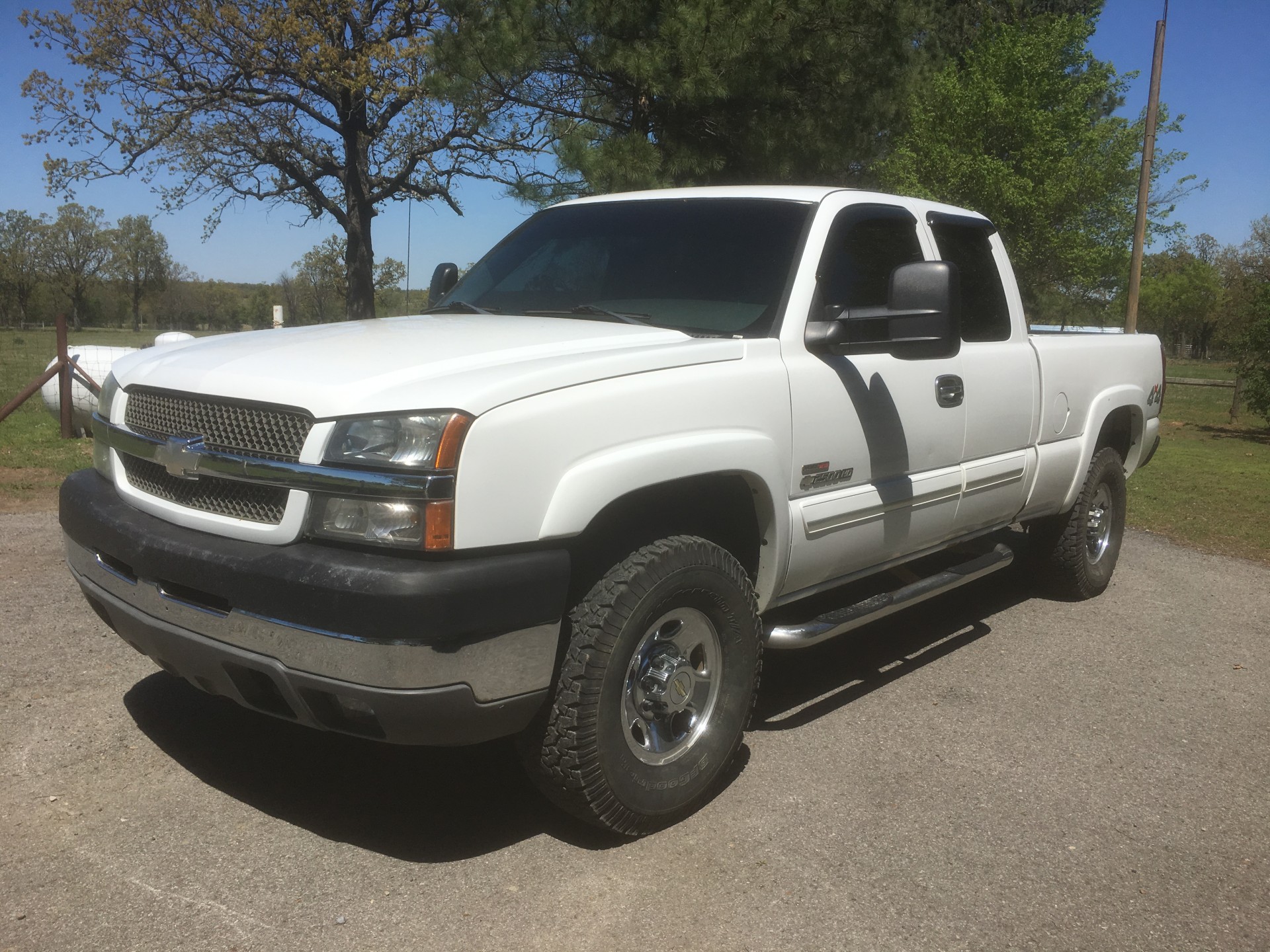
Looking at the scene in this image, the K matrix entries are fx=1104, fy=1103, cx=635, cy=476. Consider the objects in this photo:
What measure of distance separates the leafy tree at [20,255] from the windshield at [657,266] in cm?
8966

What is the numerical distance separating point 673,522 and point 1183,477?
10.5m

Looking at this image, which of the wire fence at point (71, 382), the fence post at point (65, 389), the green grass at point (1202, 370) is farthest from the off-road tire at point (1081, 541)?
the green grass at point (1202, 370)

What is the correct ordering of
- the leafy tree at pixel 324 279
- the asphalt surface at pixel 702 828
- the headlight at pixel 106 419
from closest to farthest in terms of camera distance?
the asphalt surface at pixel 702 828, the headlight at pixel 106 419, the leafy tree at pixel 324 279

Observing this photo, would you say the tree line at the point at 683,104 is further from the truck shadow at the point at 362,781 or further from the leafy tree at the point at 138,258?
the leafy tree at the point at 138,258

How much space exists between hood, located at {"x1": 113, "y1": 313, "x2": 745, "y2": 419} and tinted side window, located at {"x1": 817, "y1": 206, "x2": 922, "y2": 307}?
777 mm

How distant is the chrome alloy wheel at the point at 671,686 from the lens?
129 inches

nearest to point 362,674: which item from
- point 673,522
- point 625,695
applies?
point 625,695

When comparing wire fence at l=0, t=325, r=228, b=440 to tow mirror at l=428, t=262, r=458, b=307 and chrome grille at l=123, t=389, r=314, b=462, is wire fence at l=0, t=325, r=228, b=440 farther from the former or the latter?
chrome grille at l=123, t=389, r=314, b=462

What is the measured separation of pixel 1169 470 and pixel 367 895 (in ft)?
39.6

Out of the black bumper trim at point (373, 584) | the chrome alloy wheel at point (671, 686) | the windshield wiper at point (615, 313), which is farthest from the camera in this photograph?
the windshield wiper at point (615, 313)

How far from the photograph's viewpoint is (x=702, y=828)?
3.43 metres

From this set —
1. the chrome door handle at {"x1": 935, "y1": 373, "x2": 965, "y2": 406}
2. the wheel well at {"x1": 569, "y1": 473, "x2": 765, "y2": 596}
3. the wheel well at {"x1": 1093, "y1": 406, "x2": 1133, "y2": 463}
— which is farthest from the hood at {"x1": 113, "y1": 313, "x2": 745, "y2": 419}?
the wheel well at {"x1": 1093, "y1": 406, "x2": 1133, "y2": 463}

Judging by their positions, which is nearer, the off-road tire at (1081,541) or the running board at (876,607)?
the running board at (876,607)

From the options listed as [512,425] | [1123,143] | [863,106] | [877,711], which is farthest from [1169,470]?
[1123,143]
